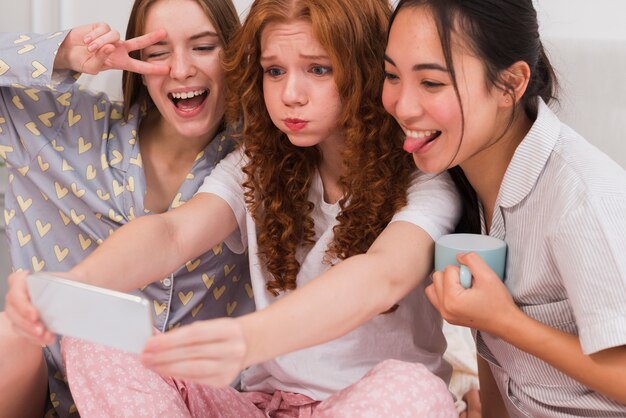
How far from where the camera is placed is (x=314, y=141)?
1281 mm

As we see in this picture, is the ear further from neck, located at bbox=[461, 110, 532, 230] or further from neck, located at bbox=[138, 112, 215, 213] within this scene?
neck, located at bbox=[138, 112, 215, 213]

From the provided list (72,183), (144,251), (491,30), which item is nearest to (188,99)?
(72,183)

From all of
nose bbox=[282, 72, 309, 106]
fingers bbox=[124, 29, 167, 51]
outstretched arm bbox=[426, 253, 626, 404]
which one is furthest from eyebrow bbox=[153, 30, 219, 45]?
outstretched arm bbox=[426, 253, 626, 404]

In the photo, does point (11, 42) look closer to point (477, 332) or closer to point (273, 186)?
point (273, 186)

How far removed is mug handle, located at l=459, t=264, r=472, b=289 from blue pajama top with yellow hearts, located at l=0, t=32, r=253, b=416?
549mm

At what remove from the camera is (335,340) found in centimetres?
135

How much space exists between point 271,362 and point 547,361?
0.46 meters

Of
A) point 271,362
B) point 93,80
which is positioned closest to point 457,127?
point 271,362

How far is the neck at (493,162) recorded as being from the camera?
3.97 ft

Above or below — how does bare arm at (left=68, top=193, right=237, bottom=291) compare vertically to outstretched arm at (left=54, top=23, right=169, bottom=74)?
below

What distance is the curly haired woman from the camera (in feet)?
3.57

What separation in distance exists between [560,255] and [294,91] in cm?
44

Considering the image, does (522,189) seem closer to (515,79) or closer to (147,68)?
(515,79)

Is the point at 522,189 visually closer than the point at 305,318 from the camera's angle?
No
